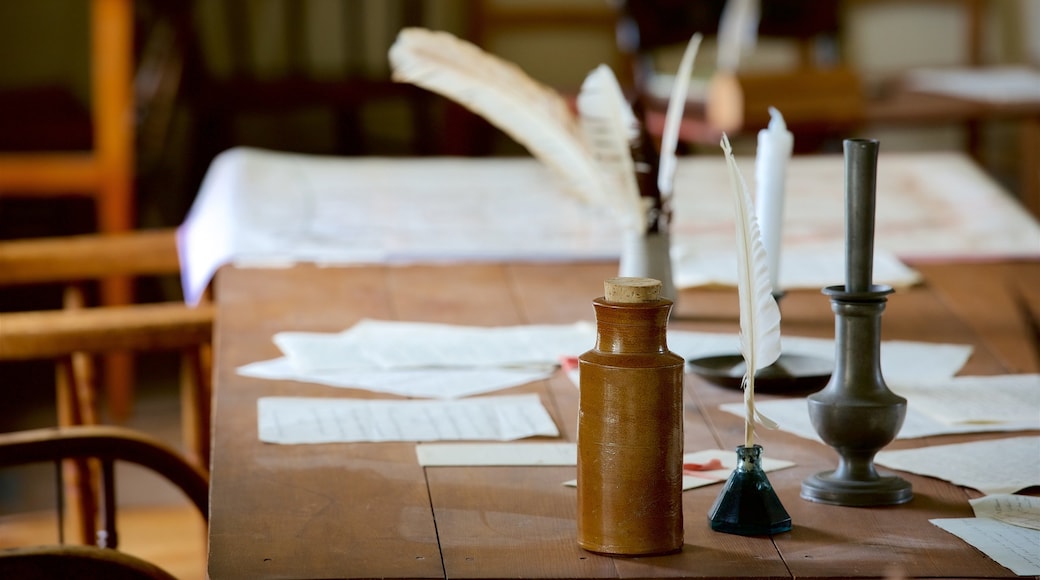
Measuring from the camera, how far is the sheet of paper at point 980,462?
1128 mm

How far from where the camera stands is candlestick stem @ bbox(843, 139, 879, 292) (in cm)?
103

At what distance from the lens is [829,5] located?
4.64 meters

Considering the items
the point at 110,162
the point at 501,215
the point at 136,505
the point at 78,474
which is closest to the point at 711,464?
the point at 78,474

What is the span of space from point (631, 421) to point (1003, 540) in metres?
0.29

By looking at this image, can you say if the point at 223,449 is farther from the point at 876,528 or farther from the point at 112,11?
the point at 112,11

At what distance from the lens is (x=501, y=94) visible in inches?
62.6

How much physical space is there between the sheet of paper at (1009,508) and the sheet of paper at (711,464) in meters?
0.17

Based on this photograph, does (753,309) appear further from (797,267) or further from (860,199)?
(797,267)

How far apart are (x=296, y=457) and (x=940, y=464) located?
A: 534mm

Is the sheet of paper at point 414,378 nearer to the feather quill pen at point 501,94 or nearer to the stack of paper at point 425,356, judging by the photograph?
the stack of paper at point 425,356

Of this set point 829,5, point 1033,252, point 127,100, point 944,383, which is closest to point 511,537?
point 944,383

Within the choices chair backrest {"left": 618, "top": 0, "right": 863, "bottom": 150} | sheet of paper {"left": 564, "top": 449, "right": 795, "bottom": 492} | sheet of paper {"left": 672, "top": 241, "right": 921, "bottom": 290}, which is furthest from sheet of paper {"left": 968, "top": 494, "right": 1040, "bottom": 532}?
chair backrest {"left": 618, "top": 0, "right": 863, "bottom": 150}

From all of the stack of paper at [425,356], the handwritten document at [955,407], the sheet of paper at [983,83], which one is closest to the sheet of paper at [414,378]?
the stack of paper at [425,356]

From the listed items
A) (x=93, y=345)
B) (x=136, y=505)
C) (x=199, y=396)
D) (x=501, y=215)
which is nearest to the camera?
(x=93, y=345)
